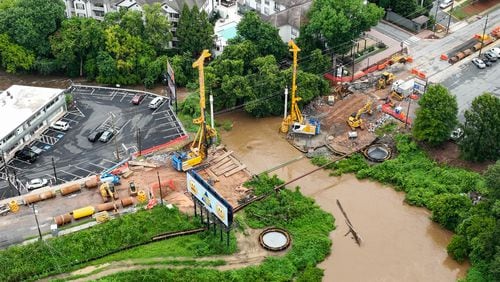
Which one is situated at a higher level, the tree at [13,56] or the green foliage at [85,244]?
the tree at [13,56]

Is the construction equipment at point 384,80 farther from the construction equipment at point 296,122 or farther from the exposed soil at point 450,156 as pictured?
the exposed soil at point 450,156

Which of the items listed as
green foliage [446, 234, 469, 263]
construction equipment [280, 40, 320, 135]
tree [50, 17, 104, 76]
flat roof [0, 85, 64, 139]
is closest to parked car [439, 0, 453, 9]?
construction equipment [280, 40, 320, 135]

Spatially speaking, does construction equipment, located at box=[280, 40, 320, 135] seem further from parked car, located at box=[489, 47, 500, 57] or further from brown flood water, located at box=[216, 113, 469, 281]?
parked car, located at box=[489, 47, 500, 57]

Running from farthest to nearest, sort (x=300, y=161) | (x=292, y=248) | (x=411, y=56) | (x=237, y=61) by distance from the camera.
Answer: (x=411, y=56), (x=237, y=61), (x=300, y=161), (x=292, y=248)

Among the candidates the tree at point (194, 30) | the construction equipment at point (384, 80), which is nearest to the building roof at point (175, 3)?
the tree at point (194, 30)

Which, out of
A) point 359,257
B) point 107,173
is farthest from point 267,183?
point 107,173

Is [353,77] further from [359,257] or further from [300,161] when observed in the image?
[359,257]
